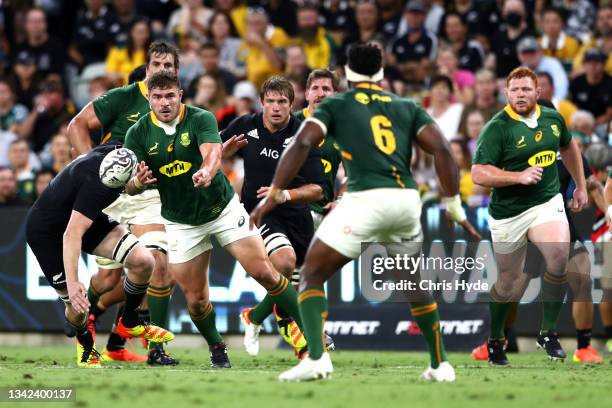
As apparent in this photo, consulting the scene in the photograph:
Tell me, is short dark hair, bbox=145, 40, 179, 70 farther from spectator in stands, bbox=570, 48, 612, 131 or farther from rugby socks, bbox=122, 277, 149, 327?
spectator in stands, bbox=570, 48, 612, 131

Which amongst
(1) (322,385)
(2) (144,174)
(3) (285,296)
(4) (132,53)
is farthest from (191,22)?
(1) (322,385)

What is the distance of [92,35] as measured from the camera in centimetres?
2108

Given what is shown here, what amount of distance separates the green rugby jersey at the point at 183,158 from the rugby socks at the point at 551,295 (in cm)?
347

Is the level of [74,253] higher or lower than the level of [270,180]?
lower

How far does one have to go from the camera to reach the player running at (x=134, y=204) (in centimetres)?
1155

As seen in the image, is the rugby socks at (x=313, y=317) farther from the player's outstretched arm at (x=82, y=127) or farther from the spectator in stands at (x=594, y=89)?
the spectator in stands at (x=594, y=89)

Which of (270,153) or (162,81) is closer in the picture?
(162,81)

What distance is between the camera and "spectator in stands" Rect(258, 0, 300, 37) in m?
20.4

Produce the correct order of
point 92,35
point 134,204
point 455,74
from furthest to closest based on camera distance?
point 92,35 < point 455,74 < point 134,204

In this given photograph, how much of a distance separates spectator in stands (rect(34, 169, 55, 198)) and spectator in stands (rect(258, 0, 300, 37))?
544cm

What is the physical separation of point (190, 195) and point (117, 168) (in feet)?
2.66

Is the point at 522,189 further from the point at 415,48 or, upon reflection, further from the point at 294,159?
the point at 415,48

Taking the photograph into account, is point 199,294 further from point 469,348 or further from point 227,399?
point 469,348

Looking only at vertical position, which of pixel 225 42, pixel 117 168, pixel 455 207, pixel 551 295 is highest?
pixel 225 42
